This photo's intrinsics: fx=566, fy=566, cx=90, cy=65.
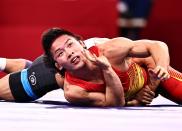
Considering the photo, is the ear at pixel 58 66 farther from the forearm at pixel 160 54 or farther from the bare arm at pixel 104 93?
the forearm at pixel 160 54

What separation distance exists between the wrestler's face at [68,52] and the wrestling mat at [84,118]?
216mm

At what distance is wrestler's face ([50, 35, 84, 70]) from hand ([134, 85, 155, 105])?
437 mm

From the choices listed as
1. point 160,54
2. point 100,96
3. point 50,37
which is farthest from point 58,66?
point 160,54

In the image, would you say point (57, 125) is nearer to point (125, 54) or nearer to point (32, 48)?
point (125, 54)

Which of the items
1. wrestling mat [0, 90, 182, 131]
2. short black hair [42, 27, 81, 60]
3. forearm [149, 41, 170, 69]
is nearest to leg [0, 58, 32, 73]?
wrestling mat [0, 90, 182, 131]

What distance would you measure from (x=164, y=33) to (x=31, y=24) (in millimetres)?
1584

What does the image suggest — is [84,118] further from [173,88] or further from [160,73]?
[173,88]

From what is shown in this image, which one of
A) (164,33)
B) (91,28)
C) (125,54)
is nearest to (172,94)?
(125,54)

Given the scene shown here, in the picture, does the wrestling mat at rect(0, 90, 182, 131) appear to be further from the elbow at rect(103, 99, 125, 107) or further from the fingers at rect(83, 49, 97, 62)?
the fingers at rect(83, 49, 97, 62)

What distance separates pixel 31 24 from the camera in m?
4.91

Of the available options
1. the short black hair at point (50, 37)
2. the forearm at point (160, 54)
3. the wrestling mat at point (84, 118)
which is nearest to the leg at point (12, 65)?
the wrestling mat at point (84, 118)

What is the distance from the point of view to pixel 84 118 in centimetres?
234

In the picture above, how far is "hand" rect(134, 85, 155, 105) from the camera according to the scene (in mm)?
2998

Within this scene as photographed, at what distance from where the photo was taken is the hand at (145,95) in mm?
2998
